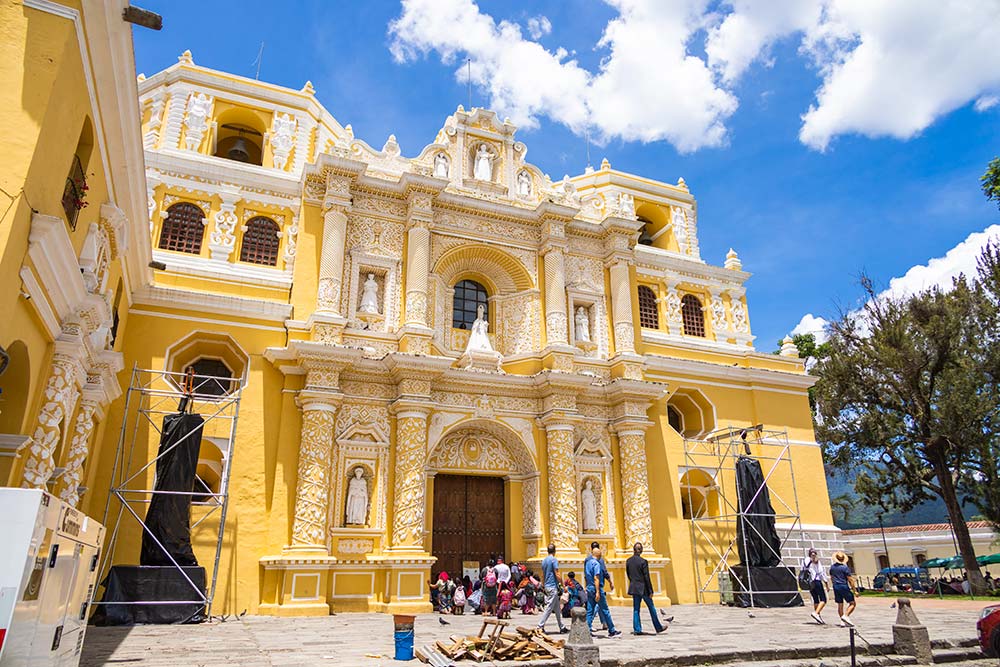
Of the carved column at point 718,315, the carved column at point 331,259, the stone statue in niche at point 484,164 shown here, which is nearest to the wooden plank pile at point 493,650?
the carved column at point 331,259

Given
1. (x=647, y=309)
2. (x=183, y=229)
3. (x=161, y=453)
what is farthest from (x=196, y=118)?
(x=647, y=309)

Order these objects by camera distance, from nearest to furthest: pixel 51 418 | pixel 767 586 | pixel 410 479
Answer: pixel 51 418
pixel 410 479
pixel 767 586

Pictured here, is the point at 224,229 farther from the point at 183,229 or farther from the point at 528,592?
the point at 528,592

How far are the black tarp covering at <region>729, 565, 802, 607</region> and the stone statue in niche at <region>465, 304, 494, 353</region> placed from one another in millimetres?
8186

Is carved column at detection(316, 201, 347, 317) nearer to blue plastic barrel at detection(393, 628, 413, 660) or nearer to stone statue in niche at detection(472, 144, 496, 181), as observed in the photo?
stone statue in niche at detection(472, 144, 496, 181)

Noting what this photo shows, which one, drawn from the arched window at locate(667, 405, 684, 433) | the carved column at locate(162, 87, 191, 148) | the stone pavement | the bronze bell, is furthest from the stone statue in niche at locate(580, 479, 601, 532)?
the carved column at locate(162, 87, 191, 148)

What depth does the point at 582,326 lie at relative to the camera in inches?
735

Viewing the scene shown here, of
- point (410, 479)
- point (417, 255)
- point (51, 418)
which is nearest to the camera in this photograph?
point (51, 418)

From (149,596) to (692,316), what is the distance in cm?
1679

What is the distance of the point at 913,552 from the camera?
3466 centimetres

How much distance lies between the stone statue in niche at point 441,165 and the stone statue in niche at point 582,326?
532cm

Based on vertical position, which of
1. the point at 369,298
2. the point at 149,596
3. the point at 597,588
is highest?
the point at 369,298

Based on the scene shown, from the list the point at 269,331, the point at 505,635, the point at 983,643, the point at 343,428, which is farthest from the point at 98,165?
the point at 983,643

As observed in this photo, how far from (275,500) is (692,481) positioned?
11.6 m
